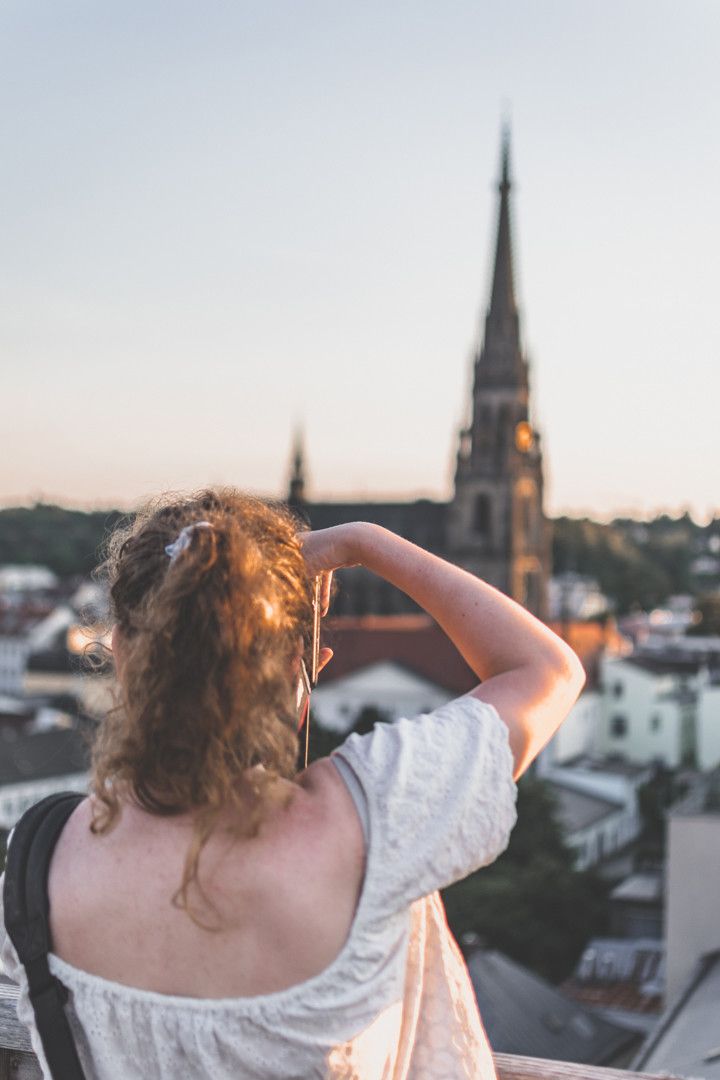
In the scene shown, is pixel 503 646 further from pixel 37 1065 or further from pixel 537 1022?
pixel 537 1022

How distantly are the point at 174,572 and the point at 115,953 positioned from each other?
43 cm

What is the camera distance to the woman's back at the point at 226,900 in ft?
4.34

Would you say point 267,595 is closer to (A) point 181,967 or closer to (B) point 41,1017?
(A) point 181,967

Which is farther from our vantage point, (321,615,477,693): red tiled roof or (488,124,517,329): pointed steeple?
(488,124,517,329): pointed steeple

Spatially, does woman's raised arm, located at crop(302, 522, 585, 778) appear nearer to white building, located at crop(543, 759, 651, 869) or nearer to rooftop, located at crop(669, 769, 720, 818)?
rooftop, located at crop(669, 769, 720, 818)

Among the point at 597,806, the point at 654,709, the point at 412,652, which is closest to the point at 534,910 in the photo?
the point at 597,806

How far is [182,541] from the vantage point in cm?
141

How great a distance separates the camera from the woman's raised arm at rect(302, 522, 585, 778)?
146 cm

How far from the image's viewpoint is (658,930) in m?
22.2

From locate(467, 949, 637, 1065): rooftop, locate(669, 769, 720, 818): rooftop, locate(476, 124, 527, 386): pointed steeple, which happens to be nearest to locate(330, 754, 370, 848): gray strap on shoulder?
locate(669, 769, 720, 818): rooftop

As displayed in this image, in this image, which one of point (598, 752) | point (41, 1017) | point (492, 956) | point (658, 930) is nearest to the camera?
point (41, 1017)

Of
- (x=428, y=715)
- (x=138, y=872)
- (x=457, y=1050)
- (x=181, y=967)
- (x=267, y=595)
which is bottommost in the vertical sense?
(x=457, y=1050)

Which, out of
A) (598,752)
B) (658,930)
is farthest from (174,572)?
(598,752)

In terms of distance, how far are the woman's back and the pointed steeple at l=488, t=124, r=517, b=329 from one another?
55.2m
